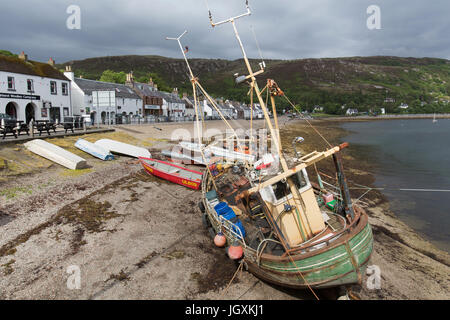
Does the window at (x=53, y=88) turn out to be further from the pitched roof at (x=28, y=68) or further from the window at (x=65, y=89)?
the window at (x=65, y=89)

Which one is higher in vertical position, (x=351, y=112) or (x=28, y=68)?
(x=351, y=112)

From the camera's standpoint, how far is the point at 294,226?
8711mm

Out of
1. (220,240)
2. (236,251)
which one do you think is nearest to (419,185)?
(220,240)

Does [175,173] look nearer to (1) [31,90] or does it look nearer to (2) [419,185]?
(2) [419,185]

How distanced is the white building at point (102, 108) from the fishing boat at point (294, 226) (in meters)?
38.6

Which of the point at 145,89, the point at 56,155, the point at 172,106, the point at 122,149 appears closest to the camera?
the point at 56,155

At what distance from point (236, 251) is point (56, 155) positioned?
54.5ft

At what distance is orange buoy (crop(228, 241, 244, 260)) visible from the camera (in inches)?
356

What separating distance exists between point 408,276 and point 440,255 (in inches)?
132

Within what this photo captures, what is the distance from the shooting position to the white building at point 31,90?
33966 millimetres

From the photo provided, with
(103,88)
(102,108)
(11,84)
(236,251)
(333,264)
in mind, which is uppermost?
(103,88)
